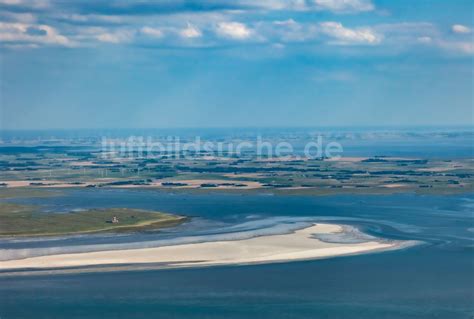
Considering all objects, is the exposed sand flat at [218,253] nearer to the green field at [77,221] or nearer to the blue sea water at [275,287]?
the blue sea water at [275,287]

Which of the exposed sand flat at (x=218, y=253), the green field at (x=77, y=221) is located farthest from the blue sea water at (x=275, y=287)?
the green field at (x=77, y=221)

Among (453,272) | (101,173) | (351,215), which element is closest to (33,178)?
(101,173)

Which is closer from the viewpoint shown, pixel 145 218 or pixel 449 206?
pixel 145 218

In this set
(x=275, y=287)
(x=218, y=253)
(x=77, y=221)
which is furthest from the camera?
(x=77, y=221)

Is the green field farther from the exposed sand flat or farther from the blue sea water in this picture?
the exposed sand flat

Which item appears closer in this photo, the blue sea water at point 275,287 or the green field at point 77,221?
the blue sea water at point 275,287

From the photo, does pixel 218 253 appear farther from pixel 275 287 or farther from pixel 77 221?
pixel 77 221

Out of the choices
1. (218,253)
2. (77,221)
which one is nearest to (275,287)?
(218,253)

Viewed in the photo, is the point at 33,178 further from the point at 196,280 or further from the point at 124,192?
the point at 196,280
